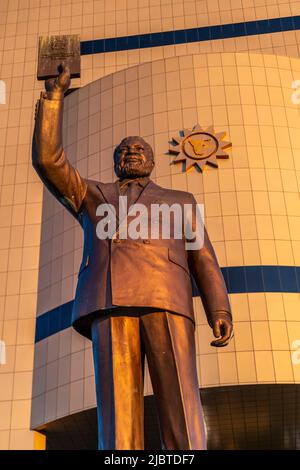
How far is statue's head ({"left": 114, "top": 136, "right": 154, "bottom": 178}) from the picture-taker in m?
5.48

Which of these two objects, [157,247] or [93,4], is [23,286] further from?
[157,247]

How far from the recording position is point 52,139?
16.0ft

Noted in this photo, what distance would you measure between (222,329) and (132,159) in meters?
1.57

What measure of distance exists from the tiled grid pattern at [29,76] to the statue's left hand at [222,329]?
17.0 meters

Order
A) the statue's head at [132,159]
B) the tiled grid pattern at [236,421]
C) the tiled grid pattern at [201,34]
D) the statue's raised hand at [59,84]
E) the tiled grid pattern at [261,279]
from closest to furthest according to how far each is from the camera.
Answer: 1. the statue's raised hand at [59,84]
2. the statue's head at [132,159]
3. the tiled grid pattern at [236,421]
4. the tiled grid pattern at [261,279]
5. the tiled grid pattern at [201,34]

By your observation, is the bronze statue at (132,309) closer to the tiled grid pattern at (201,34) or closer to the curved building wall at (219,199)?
the curved building wall at (219,199)

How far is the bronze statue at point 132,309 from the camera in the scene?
4.54 metres

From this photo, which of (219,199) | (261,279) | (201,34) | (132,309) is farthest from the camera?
(201,34)

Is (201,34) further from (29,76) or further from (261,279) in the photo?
(261,279)

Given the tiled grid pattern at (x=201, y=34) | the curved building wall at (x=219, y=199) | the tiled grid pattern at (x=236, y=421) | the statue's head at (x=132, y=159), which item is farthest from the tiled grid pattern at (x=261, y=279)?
the statue's head at (x=132, y=159)

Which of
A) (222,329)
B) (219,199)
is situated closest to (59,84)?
(222,329)

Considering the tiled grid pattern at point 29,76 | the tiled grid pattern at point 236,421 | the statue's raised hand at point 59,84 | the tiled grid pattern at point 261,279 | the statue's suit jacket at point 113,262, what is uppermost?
the tiled grid pattern at point 29,76

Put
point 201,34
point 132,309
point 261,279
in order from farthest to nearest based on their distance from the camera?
point 201,34, point 261,279, point 132,309

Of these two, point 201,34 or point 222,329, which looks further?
point 201,34
